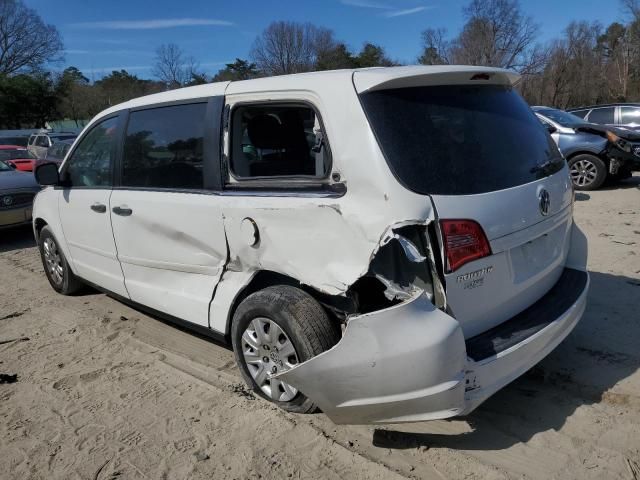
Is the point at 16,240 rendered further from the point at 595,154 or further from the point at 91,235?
the point at 595,154

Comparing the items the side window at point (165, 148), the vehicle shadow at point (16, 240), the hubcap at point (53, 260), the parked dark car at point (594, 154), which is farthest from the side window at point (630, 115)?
the vehicle shadow at point (16, 240)

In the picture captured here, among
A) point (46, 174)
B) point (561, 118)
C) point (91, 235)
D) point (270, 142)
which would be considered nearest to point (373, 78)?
point (270, 142)

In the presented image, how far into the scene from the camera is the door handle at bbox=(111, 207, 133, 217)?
12.7ft

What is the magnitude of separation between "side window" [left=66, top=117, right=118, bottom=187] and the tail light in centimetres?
289

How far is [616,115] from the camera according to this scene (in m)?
13.1

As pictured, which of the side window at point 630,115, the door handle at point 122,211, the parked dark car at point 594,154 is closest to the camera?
the door handle at point 122,211

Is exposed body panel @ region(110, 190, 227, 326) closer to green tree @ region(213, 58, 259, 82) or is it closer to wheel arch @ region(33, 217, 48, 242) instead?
wheel arch @ region(33, 217, 48, 242)

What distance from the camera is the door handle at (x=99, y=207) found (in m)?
4.16

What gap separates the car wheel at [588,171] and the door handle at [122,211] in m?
9.01

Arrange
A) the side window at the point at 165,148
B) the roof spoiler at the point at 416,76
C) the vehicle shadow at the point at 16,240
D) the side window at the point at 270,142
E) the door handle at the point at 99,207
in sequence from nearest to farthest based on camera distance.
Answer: the roof spoiler at the point at 416,76 → the side window at the point at 270,142 → the side window at the point at 165,148 → the door handle at the point at 99,207 → the vehicle shadow at the point at 16,240

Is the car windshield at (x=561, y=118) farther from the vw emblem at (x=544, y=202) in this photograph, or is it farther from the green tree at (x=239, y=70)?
the green tree at (x=239, y=70)

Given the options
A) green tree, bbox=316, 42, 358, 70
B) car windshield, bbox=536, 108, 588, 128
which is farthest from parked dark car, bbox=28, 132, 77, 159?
green tree, bbox=316, 42, 358, 70

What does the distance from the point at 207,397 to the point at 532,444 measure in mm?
1902

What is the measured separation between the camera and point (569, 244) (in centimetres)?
335
